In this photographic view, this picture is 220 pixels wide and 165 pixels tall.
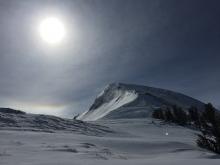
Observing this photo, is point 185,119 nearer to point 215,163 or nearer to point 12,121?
point 12,121

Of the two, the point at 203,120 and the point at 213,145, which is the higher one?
the point at 203,120

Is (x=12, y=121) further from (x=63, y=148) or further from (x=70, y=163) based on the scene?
(x=70, y=163)

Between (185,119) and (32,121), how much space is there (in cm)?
4249

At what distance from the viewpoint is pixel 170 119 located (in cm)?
7025

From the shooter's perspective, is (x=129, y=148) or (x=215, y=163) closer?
(x=215, y=163)

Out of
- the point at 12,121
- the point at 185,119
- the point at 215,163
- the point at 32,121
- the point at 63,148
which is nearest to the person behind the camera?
the point at 215,163

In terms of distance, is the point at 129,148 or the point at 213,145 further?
the point at 213,145

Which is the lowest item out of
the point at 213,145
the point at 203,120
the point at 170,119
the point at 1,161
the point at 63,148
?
the point at 1,161

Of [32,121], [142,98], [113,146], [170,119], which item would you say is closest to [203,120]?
[113,146]

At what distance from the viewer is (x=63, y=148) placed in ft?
52.6

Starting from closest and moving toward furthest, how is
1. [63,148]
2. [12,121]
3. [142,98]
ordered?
[63,148] → [12,121] → [142,98]

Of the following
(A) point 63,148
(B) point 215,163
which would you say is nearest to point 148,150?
(A) point 63,148

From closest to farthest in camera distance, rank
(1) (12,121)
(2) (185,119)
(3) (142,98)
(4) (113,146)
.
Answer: (4) (113,146), (1) (12,121), (2) (185,119), (3) (142,98)

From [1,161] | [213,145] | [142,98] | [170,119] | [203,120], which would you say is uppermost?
[142,98]
